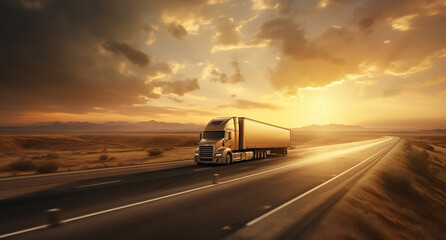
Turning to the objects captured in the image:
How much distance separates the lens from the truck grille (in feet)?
61.2

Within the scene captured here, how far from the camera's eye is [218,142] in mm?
19031

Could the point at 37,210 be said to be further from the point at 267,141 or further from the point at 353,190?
the point at 267,141

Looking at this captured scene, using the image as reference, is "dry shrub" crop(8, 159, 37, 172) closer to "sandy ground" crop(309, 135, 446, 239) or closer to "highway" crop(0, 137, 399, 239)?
"highway" crop(0, 137, 399, 239)

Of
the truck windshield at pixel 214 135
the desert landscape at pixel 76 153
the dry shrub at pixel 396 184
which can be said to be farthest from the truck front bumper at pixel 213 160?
the dry shrub at pixel 396 184

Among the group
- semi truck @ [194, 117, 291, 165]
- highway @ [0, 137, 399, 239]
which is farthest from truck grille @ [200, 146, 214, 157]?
highway @ [0, 137, 399, 239]

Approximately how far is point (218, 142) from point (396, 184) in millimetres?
12519

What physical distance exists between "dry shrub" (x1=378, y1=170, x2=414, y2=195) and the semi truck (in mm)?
11139

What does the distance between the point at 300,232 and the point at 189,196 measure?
15.8 feet

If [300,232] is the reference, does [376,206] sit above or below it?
below

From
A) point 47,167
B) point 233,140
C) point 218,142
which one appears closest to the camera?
point 47,167

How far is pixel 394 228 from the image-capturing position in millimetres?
7387

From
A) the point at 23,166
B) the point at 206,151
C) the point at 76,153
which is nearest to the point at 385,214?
the point at 206,151

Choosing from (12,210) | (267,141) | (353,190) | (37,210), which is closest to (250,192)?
(353,190)

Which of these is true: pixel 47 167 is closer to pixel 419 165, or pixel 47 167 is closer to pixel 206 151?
pixel 206 151
